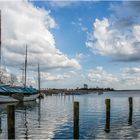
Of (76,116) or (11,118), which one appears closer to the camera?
(11,118)

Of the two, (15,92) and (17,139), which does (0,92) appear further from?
(17,139)

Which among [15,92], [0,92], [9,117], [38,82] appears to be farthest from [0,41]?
[38,82]

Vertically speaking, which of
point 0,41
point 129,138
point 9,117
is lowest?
point 129,138

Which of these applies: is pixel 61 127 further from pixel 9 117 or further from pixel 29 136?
pixel 9 117

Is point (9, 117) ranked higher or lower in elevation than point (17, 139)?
higher

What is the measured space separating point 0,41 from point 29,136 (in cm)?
4524

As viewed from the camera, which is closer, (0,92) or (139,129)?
(139,129)

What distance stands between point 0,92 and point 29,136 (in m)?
50.8

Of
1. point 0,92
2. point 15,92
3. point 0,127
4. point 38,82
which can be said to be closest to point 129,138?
point 0,127

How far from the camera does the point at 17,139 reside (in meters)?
28.7

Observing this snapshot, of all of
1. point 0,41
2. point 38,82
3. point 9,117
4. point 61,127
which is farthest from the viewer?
point 38,82

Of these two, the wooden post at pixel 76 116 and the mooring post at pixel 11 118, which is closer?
the mooring post at pixel 11 118

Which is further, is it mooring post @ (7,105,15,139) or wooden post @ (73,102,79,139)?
wooden post @ (73,102,79,139)

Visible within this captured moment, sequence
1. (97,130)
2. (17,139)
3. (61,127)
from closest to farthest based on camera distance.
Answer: (17,139) < (97,130) < (61,127)
